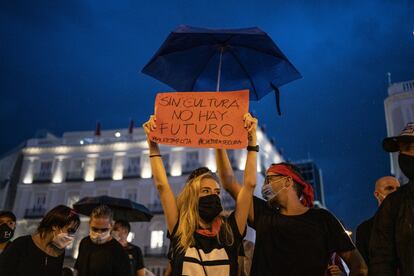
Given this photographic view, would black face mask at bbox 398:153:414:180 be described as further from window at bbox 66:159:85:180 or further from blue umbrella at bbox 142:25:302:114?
window at bbox 66:159:85:180

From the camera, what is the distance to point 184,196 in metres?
3.03

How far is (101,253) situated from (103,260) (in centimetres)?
8

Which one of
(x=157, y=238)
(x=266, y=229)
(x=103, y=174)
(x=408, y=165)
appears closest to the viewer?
(x=408, y=165)

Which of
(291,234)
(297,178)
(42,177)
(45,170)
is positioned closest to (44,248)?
(291,234)

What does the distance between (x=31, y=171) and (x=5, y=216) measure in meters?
38.4

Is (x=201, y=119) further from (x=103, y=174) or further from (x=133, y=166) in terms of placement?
(x=103, y=174)

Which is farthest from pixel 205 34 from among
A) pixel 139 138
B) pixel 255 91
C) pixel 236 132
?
pixel 139 138

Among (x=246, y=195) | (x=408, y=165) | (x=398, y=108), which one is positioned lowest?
(x=246, y=195)

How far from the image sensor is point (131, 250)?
6.13 metres

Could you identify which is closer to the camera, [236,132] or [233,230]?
[233,230]

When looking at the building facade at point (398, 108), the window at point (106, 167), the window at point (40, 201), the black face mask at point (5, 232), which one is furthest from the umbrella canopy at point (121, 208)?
the window at point (40, 201)

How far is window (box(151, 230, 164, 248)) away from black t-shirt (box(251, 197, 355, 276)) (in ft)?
106

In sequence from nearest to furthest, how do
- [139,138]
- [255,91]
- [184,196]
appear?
1. [184,196]
2. [255,91]
3. [139,138]

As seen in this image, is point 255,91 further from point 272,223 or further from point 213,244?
point 213,244
